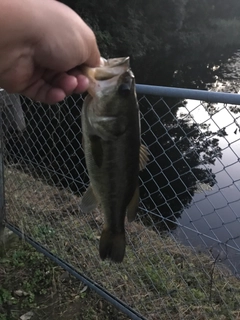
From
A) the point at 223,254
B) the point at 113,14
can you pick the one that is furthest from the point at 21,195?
the point at 113,14

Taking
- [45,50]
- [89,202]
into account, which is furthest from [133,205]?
[45,50]

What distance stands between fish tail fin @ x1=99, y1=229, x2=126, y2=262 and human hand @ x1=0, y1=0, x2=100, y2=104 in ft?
2.29

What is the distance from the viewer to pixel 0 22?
1167 millimetres

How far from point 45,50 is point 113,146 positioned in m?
0.46

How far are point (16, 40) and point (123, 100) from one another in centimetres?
44

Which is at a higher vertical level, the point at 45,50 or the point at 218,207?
the point at 45,50

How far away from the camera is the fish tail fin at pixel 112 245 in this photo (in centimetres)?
194

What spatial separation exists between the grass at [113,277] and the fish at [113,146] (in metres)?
1.36

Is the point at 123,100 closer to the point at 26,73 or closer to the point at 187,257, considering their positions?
the point at 26,73

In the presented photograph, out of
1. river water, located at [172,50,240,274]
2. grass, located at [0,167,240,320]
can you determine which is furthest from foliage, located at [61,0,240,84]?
grass, located at [0,167,240,320]

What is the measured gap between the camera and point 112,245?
1.95 metres

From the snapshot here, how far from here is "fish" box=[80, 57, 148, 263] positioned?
4.93 ft

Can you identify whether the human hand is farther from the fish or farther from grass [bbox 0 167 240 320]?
grass [bbox 0 167 240 320]

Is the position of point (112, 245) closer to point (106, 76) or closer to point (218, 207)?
point (106, 76)
